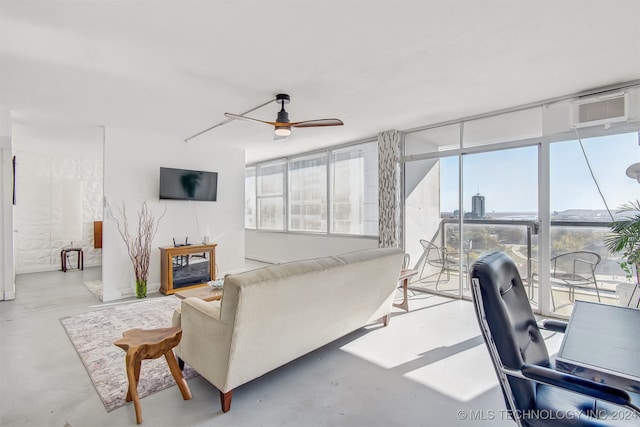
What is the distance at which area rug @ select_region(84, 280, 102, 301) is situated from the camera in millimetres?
4578

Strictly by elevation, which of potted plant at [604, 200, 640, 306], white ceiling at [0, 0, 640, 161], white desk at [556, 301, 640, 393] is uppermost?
white ceiling at [0, 0, 640, 161]

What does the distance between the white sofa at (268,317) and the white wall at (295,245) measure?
2965 millimetres

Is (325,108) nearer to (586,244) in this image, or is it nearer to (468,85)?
(468,85)

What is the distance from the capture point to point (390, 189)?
4.95m

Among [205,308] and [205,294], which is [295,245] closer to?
[205,294]

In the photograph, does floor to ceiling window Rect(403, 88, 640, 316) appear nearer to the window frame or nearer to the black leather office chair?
the window frame

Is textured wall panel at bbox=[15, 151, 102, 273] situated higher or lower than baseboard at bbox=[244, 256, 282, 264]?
higher

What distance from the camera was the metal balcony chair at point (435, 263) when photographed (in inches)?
180

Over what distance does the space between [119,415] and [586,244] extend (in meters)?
4.58

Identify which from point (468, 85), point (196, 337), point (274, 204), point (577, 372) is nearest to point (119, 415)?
point (196, 337)

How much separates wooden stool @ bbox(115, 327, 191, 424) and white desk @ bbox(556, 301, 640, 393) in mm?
2031

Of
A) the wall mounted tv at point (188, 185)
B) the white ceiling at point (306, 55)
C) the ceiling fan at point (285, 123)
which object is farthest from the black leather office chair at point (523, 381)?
the wall mounted tv at point (188, 185)

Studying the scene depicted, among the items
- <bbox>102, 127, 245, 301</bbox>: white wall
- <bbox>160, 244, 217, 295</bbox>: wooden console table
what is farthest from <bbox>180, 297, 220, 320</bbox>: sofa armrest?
<bbox>102, 127, 245, 301</bbox>: white wall

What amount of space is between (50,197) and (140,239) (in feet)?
10.1
